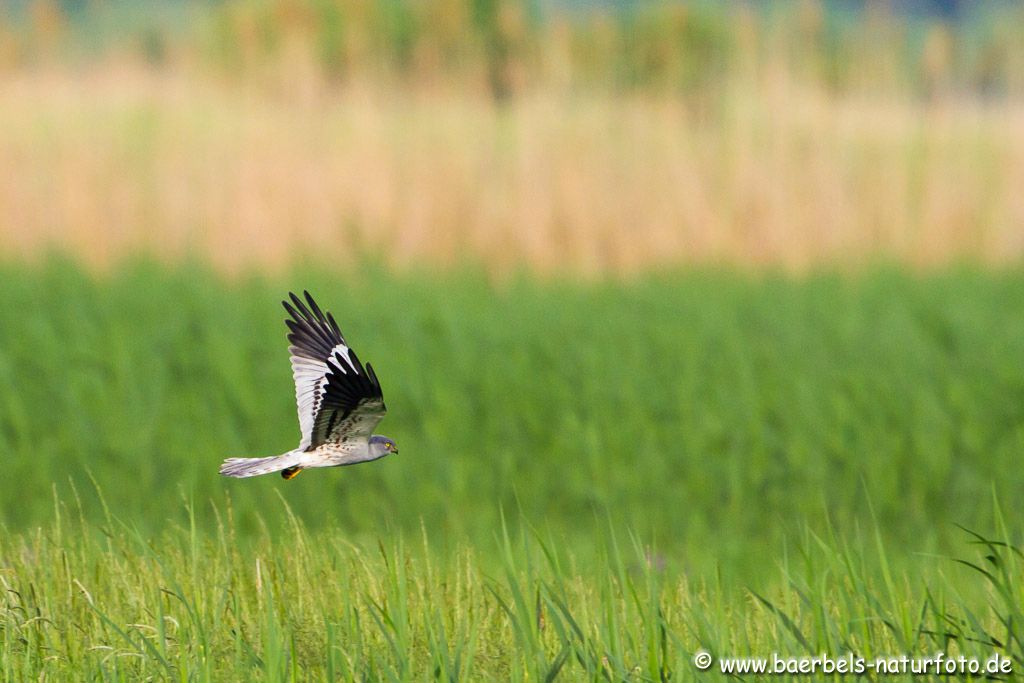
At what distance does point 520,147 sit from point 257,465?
6892 mm

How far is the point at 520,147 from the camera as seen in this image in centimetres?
859

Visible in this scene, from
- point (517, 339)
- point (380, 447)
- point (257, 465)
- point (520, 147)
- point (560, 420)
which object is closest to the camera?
point (257, 465)

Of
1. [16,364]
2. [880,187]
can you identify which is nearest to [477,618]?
[16,364]

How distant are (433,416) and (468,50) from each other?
4.71m

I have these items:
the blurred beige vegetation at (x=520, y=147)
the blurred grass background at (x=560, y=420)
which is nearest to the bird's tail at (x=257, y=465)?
the blurred grass background at (x=560, y=420)

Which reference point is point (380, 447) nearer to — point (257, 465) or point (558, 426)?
point (257, 465)

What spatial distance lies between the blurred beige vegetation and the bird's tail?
610 cm

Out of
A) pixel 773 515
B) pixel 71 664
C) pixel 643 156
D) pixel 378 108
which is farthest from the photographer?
pixel 378 108

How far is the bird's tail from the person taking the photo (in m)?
1.80

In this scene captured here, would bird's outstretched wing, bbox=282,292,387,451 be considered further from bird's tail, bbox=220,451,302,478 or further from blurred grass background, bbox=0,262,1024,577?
blurred grass background, bbox=0,262,1024,577

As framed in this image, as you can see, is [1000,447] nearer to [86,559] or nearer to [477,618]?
[477,618]

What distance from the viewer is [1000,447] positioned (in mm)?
5484

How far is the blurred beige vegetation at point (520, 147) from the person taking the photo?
8.22 m

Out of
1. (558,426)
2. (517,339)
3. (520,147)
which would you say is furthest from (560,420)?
(520,147)
